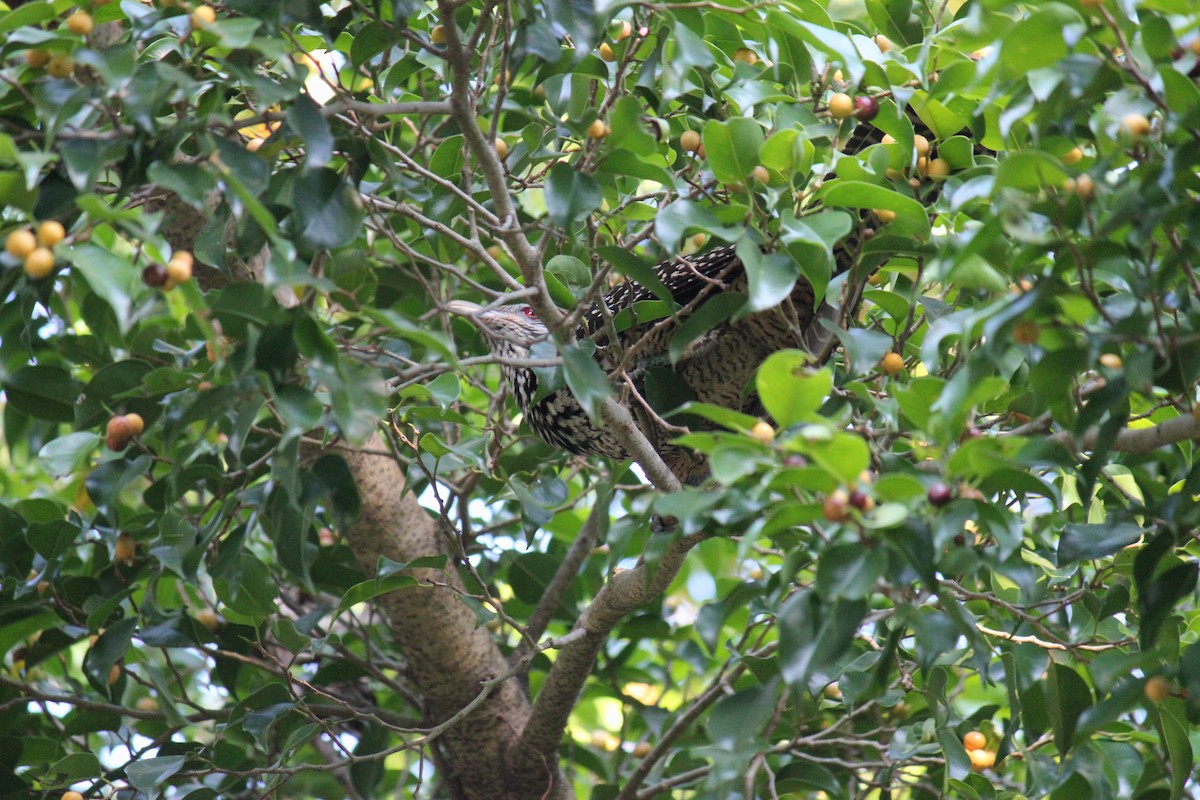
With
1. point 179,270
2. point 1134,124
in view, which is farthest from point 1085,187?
point 179,270

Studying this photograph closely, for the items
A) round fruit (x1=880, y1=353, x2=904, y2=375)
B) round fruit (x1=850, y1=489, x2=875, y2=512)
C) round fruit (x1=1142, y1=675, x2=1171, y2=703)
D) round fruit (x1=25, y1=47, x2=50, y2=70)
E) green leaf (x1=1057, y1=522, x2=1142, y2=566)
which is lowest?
round fruit (x1=1142, y1=675, x2=1171, y2=703)

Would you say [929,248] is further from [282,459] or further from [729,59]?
[282,459]

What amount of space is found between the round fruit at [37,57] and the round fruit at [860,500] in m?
1.01

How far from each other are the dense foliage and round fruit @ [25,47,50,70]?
4cm

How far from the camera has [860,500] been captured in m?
1.13

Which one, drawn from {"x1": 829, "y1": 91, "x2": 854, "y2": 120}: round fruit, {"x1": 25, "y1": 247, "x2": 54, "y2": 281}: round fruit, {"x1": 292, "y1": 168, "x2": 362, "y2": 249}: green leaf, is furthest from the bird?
{"x1": 25, "y1": 247, "x2": 54, "y2": 281}: round fruit

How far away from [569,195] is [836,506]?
583mm

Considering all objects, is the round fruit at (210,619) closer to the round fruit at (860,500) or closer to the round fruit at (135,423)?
the round fruit at (135,423)

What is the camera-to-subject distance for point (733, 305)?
1616 millimetres

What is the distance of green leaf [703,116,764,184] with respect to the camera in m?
1.41

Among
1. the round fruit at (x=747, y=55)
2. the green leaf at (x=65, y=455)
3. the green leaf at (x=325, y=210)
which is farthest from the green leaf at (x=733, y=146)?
the green leaf at (x=65, y=455)

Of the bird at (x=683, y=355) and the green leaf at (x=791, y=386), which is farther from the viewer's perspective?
the bird at (x=683, y=355)

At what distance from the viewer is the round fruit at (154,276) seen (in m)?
1.26

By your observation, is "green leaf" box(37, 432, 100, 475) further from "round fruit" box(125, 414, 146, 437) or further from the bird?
the bird
